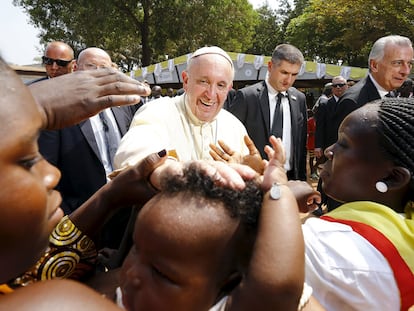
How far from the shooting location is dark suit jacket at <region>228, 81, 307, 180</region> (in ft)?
15.8

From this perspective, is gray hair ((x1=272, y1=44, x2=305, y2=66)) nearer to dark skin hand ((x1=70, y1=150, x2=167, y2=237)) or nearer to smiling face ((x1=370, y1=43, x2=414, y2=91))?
smiling face ((x1=370, y1=43, x2=414, y2=91))

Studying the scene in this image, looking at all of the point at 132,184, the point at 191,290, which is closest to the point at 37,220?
the point at 191,290

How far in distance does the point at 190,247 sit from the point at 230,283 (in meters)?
0.16

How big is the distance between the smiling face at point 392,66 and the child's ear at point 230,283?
4025 millimetres

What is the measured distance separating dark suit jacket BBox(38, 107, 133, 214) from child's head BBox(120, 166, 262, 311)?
156cm

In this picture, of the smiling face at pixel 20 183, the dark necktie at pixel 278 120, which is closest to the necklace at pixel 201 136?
the smiling face at pixel 20 183

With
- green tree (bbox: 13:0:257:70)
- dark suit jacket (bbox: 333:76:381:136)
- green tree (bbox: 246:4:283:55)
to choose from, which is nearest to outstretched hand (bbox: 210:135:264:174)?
dark suit jacket (bbox: 333:76:381:136)

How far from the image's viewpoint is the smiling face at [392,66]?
4348 millimetres

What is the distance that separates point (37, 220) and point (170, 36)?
86.0ft

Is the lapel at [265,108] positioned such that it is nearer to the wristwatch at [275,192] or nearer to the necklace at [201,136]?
the necklace at [201,136]

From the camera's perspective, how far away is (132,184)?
1268 millimetres

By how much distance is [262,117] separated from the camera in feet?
15.9

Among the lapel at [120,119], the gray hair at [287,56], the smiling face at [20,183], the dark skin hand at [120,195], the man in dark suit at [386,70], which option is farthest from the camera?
the gray hair at [287,56]

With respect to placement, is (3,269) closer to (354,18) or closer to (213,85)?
(213,85)
